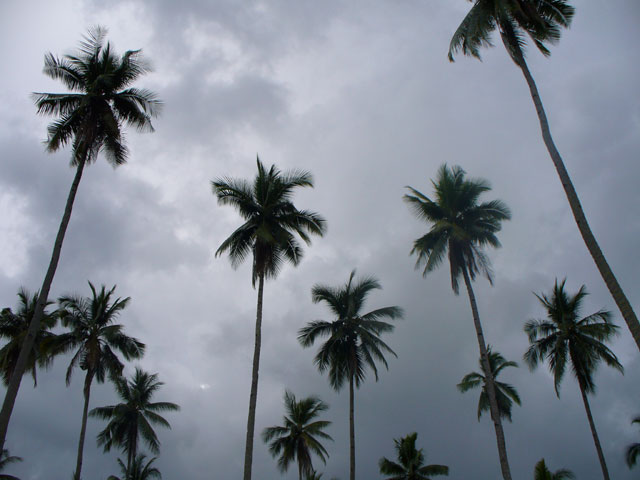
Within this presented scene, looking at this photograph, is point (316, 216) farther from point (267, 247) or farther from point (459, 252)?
point (459, 252)

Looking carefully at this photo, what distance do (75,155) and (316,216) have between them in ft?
40.8

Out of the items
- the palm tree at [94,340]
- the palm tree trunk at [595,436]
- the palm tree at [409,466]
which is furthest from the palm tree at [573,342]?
the palm tree at [94,340]

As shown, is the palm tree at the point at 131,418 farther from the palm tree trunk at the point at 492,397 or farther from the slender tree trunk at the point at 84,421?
the palm tree trunk at the point at 492,397

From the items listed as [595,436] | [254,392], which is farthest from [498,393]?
[254,392]

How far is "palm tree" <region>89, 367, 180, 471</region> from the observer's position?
38.7m

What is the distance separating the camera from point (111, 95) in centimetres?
2139

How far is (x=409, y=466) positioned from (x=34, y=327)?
32.3 meters


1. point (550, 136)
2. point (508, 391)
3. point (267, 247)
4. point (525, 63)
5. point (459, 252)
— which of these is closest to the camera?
point (550, 136)

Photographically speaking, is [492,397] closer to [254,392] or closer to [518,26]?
[254,392]

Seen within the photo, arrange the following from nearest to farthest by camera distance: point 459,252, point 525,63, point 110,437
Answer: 1. point 525,63
2. point 459,252
3. point 110,437

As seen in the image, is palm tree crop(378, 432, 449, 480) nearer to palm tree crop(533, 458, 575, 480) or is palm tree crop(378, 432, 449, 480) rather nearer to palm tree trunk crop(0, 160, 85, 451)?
palm tree crop(533, 458, 575, 480)

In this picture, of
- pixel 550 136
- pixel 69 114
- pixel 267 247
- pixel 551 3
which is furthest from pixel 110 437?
pixel 551 3

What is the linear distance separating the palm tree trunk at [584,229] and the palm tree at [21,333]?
3047cm

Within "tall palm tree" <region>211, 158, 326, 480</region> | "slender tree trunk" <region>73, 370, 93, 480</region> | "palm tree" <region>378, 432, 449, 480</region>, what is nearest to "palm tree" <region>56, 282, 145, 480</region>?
"slender tree trunk" <region>73, 370, 93, 480</region>
